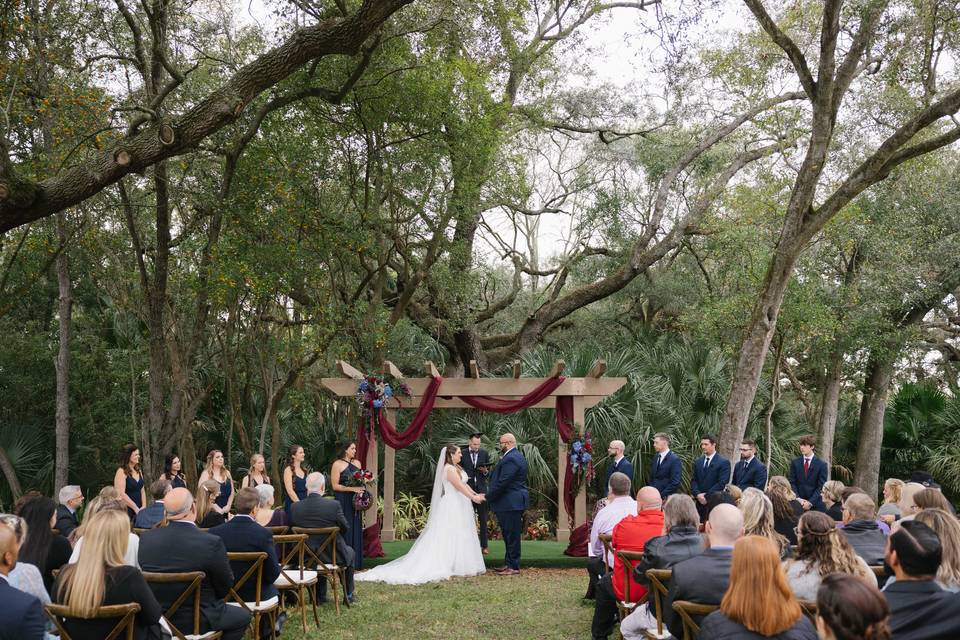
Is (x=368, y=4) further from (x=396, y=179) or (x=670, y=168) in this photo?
(x=670, y=168)

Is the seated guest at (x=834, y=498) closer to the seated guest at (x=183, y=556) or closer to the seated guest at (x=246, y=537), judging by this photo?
the seated guest at (x=246, y=537)

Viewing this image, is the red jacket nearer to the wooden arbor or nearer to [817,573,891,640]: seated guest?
[817,573,891,640]: seated guest

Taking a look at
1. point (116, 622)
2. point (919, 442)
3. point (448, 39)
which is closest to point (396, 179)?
point (448, 39)

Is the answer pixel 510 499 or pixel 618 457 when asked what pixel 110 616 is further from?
pixel 618 457

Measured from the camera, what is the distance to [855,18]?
38.2ft

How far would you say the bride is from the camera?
9984 millimetres

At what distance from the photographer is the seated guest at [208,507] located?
682 cm

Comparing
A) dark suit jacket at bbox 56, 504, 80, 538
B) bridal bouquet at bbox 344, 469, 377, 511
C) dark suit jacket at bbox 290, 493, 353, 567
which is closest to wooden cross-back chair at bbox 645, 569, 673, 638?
dark suit jacket at bbox 290, 493, 353, 567

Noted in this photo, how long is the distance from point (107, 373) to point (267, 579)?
11359 mm

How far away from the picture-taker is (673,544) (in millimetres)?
5453

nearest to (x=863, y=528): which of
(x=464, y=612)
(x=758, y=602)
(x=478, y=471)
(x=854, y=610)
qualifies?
(x=758, y=602)

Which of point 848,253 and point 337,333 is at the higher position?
point 848,253

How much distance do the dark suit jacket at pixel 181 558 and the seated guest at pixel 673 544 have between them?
8.67 feet

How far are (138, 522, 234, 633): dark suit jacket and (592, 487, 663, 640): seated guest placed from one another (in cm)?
291
